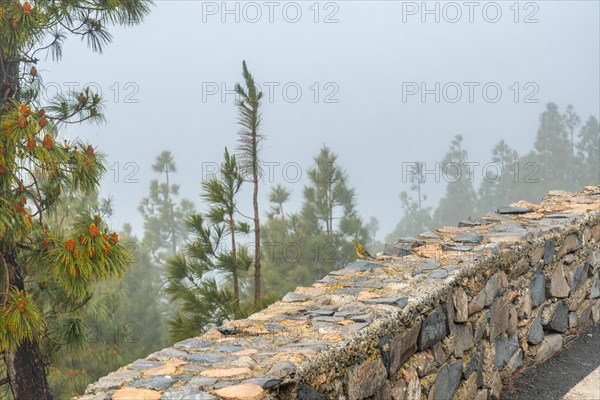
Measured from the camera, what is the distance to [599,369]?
480cm

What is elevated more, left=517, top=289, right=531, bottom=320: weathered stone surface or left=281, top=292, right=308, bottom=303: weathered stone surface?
left=281, top=292, right=308, bottom=303: weathered stone surface

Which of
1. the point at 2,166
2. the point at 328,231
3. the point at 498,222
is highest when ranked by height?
the point at 2,166

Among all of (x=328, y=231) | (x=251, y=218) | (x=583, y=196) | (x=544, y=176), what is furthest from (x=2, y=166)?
(x=544, y=176)

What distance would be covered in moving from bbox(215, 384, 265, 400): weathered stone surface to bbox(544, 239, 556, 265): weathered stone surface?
3119 mm

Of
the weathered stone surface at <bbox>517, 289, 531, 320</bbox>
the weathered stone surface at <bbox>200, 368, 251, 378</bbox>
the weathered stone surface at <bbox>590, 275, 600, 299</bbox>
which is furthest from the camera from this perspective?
the weathered stone surface at <bbox>590, 275, 600, 299</bbox>

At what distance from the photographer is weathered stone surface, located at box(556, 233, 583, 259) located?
5.14 meters

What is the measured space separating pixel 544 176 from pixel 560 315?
46.9m

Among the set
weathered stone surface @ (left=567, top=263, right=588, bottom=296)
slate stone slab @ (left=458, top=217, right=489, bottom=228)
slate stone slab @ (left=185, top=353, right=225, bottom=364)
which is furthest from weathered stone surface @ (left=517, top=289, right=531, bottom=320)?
slate stone slab @ (left=185, top=353, right=225, bottom=364)

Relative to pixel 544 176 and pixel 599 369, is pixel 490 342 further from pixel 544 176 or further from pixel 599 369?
pixel 544 176

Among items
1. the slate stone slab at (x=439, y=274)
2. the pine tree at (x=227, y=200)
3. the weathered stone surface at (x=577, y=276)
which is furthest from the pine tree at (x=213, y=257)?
the slate stone slab at (x=439, y=274)

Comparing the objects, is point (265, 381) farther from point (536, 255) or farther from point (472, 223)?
point (472, 223)

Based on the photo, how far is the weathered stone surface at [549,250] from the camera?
4.93 metres

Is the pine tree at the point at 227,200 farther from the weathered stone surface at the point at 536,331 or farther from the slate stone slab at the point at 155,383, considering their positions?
the slate stone slab at the point at 155,383

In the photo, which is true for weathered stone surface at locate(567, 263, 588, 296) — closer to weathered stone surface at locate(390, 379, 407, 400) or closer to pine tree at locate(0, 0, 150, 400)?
weathered stone surface at locate(390, 379, 407, 400)
